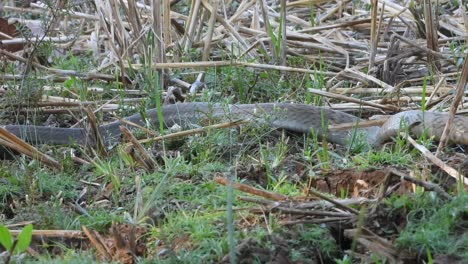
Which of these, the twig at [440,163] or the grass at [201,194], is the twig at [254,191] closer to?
the grass at [201,194]

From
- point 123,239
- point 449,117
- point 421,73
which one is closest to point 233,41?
point 421,73

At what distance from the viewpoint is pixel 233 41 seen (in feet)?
21.0

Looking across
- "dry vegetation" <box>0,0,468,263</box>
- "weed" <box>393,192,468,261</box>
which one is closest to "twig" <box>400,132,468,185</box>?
"dry vegetation" <box>0,0,468,263</box>

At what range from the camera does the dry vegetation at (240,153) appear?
311cm

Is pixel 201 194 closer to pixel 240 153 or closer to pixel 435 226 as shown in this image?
pixel 240 153

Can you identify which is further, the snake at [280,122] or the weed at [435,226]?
the snake at [280,122]

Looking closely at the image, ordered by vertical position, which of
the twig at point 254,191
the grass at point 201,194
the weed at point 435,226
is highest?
the weed at point 435,226

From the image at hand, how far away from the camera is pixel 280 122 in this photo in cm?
477

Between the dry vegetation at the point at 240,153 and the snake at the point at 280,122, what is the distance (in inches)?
3.5

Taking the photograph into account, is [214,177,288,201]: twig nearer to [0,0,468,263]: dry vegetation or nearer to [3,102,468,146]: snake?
[0,0,468,263]: dry vegetation

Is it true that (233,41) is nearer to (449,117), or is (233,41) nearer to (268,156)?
(268,156)

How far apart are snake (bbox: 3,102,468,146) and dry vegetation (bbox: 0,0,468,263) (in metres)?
0.09

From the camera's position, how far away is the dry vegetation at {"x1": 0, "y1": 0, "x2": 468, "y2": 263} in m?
3.11

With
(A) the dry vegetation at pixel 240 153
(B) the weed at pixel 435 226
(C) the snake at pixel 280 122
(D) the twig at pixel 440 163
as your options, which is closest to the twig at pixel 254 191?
(A) the dry vegetation at pixel 240 153
